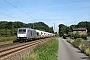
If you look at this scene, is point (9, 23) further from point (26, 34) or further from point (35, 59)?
point (35, 59)

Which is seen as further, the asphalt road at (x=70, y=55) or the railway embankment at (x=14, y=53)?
the railway embankment at (x=14, y=53)

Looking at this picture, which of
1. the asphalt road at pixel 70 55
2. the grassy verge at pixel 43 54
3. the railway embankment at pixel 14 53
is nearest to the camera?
the grassy verge at pixel 43 54

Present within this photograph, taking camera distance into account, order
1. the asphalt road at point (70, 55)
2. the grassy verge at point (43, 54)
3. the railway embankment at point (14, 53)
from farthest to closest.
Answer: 1. the railway embankment at point (14, 53)
2. the asphalt road at point (70, 55)
3. the grassy verge at point (43, 54)

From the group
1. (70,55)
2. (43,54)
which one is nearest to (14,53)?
(70,55)

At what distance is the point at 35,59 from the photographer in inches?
426

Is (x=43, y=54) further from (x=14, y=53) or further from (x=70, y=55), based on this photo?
(x=14, y=53)

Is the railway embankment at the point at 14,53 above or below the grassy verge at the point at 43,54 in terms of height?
below

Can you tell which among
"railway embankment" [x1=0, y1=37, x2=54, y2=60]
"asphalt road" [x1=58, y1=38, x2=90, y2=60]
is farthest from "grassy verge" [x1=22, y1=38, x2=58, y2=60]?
"railway embankment" [x1=0, y1=37, x2=54, y2=60]

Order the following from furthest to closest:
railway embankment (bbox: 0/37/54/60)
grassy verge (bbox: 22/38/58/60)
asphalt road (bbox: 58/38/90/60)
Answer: railway embankment (bbox: 0/37/54/60)
asphalt road (bbox: 58/38/90/60)
grassy verge (bbox: 22/38/58/60)

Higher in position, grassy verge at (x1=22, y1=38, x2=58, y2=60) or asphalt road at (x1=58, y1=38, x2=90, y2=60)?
grassy verge at (x1=22, y1=38, x2=58, y2=60)

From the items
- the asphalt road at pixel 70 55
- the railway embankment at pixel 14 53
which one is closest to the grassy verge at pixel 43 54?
the asphalt road at pixel 70 55

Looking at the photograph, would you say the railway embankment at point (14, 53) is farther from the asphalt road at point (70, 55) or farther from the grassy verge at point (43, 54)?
the asphalt road at point (70, 55)

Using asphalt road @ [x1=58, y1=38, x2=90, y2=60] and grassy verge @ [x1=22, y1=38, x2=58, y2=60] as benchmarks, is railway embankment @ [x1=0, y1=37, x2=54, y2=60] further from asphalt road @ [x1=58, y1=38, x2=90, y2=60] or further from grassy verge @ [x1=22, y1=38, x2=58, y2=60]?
asphalt road @ [x1=58, y1=38, x2=90, y2=60]

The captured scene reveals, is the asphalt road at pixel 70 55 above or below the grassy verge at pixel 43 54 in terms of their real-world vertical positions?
below
